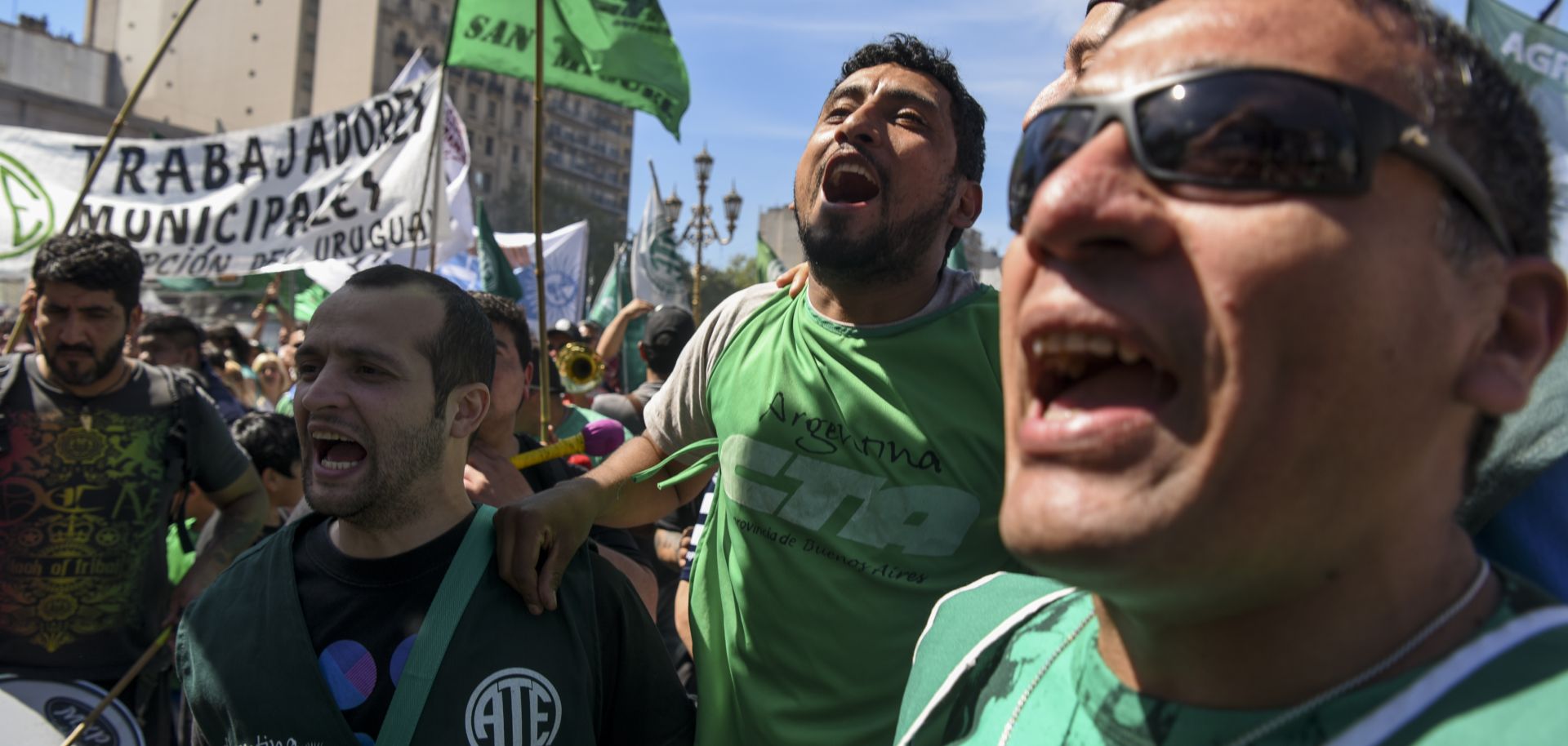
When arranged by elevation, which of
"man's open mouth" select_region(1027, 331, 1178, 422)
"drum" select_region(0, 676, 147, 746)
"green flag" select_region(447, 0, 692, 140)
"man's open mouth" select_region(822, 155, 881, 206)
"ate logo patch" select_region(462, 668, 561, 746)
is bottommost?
"drum" select_region(0, 676, 147, 746)

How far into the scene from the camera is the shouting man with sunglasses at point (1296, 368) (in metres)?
0.96

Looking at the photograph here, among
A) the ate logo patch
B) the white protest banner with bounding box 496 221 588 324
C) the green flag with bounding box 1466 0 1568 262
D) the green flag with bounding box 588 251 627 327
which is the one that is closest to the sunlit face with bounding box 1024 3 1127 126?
the green flag with bounding box 1466 0 1568 262

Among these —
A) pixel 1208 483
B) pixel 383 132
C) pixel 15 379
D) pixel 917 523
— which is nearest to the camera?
pixel 1208 483

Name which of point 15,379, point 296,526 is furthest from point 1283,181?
point 15,379

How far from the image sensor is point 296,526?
2494 mm

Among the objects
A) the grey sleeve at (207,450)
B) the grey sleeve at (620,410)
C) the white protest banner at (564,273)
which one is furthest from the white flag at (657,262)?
the grey sleeve at (207,450)

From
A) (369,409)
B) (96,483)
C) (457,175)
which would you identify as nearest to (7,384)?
(96,483)

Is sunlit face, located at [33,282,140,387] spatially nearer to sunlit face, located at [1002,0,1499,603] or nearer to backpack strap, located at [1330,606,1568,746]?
sunlit face, located at [1002,0,1499,603]

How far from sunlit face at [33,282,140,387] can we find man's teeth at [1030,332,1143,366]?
394 cm

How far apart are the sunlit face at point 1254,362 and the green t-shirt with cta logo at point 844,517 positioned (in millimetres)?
1262

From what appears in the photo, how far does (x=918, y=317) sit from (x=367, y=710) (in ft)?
4.48

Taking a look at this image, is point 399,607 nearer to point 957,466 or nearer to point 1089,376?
point 957,466

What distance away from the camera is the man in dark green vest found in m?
2.17

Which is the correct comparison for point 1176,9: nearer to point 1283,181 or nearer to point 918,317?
point 1283,181
